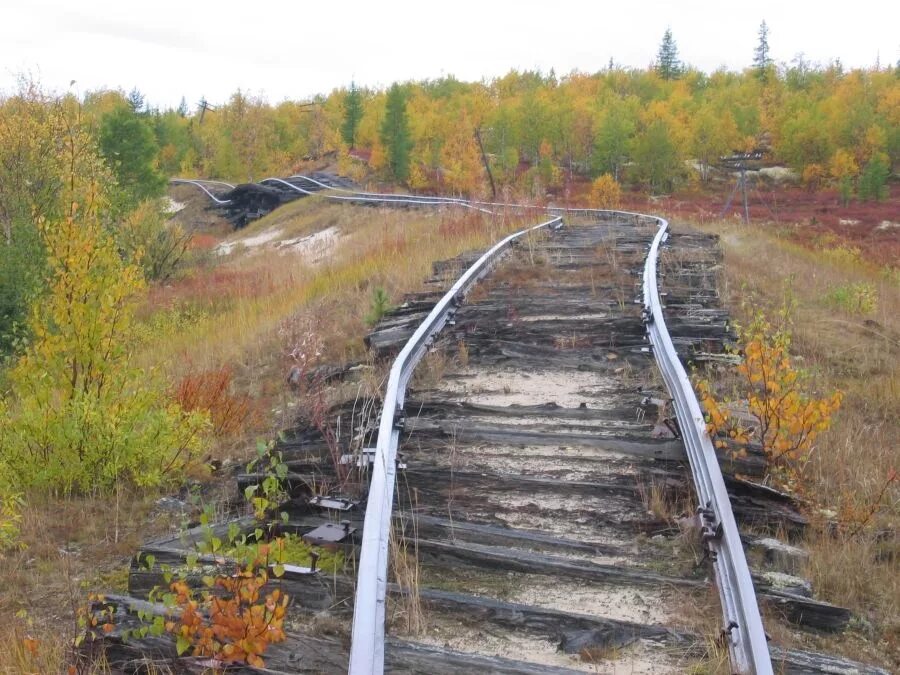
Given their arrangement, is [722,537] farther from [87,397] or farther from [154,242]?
[154,242]

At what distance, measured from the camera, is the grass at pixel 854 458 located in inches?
127

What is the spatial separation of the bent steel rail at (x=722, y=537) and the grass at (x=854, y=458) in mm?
329

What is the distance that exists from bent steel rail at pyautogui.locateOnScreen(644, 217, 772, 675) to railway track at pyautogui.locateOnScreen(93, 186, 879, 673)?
11mm

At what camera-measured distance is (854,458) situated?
4.36 meters

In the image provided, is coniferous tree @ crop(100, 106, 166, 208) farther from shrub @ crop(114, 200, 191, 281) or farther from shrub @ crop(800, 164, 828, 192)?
shrub @ crop(800, 164, 828, 192)

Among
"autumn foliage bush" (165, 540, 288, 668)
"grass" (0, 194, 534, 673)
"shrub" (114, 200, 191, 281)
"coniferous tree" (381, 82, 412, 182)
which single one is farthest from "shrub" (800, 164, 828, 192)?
"autumn foliage bush" (165, 540, 288, 668)

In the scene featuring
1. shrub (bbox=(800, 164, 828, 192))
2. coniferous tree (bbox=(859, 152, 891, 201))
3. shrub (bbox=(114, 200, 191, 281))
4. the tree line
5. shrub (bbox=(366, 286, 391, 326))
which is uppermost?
the tree line

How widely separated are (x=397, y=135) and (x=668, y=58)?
9376 centimetres

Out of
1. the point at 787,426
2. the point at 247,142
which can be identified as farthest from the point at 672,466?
the point at 247,142

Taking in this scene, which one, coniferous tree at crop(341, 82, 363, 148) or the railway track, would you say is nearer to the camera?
the railway track

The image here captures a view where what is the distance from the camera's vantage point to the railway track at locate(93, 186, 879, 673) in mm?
2859

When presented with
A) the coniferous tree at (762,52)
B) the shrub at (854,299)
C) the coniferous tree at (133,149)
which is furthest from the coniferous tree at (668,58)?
the shrub at (854,299)

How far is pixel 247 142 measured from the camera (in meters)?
65.2

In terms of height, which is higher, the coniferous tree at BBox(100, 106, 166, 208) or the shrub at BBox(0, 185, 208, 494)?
the coniferous tree at BBox(100, 106, 166, 208)
